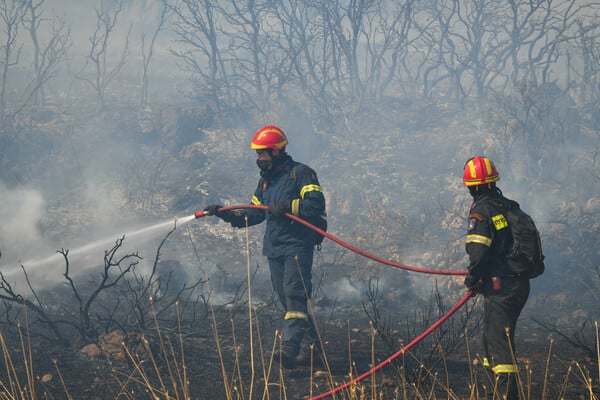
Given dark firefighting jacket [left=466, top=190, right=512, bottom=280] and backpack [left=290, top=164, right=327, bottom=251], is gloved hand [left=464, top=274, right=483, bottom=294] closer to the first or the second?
dark firefighting jacket [left=466, top=190, right=512, bottom=280]

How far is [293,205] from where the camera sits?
15.8ft

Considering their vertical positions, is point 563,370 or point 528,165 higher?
point 528,165

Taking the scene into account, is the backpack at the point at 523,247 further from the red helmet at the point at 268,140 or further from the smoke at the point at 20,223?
the smoke at the point at 20,223

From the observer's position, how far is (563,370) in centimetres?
454

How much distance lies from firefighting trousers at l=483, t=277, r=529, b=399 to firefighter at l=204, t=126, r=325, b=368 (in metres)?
1.66

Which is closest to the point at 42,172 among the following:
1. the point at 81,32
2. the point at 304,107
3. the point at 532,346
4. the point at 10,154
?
the point at 10,154

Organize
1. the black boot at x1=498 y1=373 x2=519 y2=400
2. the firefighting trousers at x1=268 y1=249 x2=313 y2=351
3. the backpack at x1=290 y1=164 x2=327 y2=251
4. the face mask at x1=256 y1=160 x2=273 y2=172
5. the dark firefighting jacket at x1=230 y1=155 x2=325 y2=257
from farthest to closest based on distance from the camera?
the face mask at x1=256 y1=160 x2=273 y2=172
the backpack at x1=290 y1=164 x2=327 y2=251
the dark firefighting jacket at x1=230 y1=155 x2=325 y2=257
the firefighting trousers at x1=268 y1=249 x2=313 y2=351
the black boot at x1=498 y1=373 x2=519 y2=400

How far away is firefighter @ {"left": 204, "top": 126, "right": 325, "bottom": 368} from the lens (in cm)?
478

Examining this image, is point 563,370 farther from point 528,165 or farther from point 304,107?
point 304,107

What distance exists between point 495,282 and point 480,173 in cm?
75

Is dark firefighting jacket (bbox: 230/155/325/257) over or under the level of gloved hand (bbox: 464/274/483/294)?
over

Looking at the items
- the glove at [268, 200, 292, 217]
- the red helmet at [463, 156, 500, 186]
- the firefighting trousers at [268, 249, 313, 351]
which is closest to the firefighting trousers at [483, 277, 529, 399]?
the red helmet at [463, 156, 500, 186]

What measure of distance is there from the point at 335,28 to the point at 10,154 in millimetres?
11493

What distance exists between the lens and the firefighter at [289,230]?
4777mm
